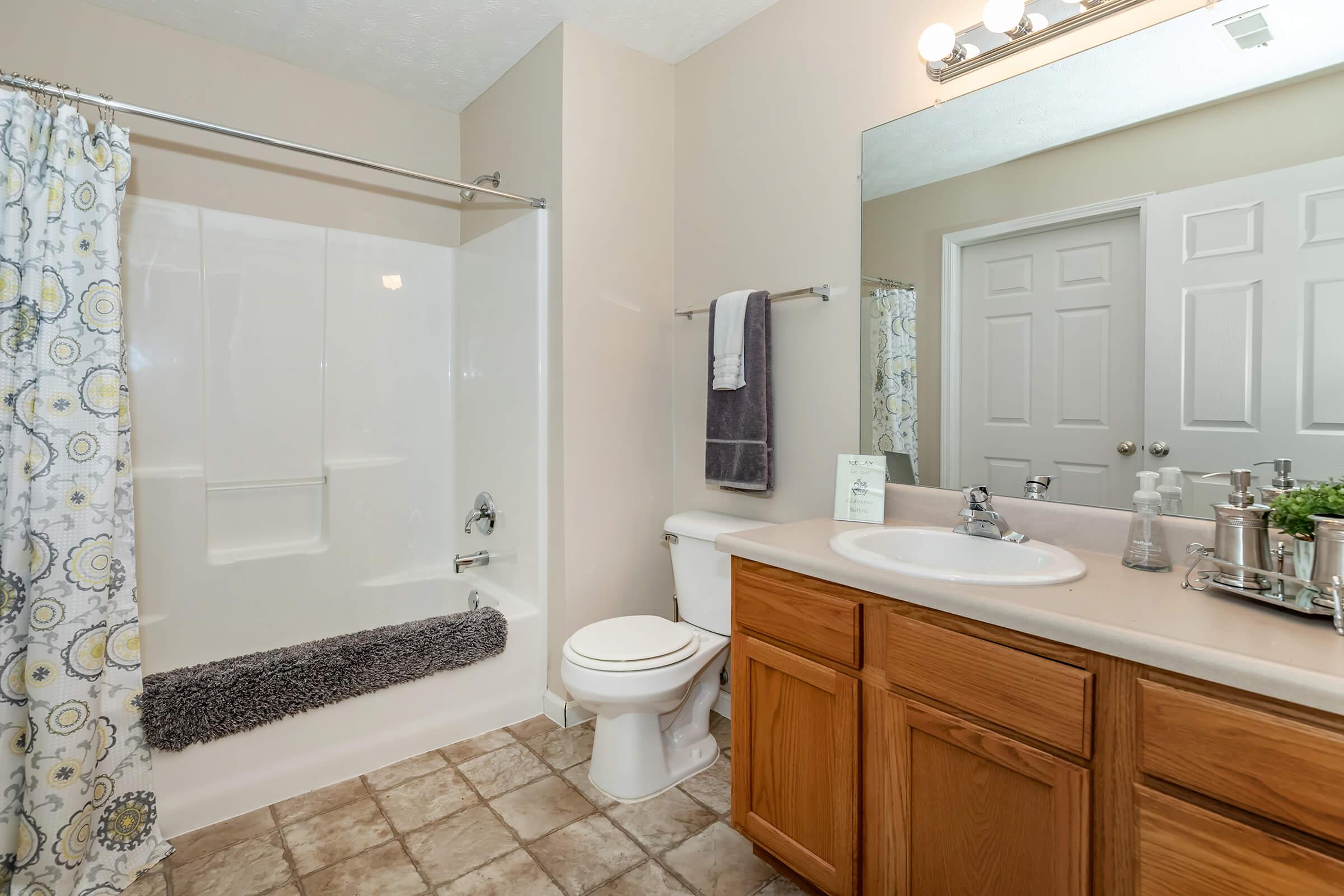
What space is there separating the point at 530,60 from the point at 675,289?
1.00 metres

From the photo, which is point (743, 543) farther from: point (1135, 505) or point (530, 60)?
point (530, 60)

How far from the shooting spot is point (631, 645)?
1.91 m

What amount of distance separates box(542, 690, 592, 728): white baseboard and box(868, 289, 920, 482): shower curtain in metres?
1.38

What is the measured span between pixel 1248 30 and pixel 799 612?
144 centimetres

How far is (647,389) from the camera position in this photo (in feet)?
8.34

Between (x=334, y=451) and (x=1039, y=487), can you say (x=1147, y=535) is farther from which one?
(x=334, y=451)

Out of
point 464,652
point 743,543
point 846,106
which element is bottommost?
point 464,652

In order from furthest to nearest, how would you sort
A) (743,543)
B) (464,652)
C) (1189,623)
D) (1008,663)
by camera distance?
(464,652)
(743,543)
(1008,663)
(1189,623)

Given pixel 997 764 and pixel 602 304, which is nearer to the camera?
pixel 997 764

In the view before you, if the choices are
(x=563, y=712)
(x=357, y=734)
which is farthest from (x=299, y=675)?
(x=563, y=712)

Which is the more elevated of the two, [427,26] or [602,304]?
[427,26]

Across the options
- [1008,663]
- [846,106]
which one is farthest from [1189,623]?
[846,106]

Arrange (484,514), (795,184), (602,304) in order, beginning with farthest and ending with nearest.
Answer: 1. (484,514)
2. (602,304)
3. (795,184)

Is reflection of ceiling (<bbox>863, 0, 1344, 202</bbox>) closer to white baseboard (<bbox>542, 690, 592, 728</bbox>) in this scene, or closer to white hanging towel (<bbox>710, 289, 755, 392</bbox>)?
white hanging towel (<bbox>710, 289, 755, 392</bbox>)
